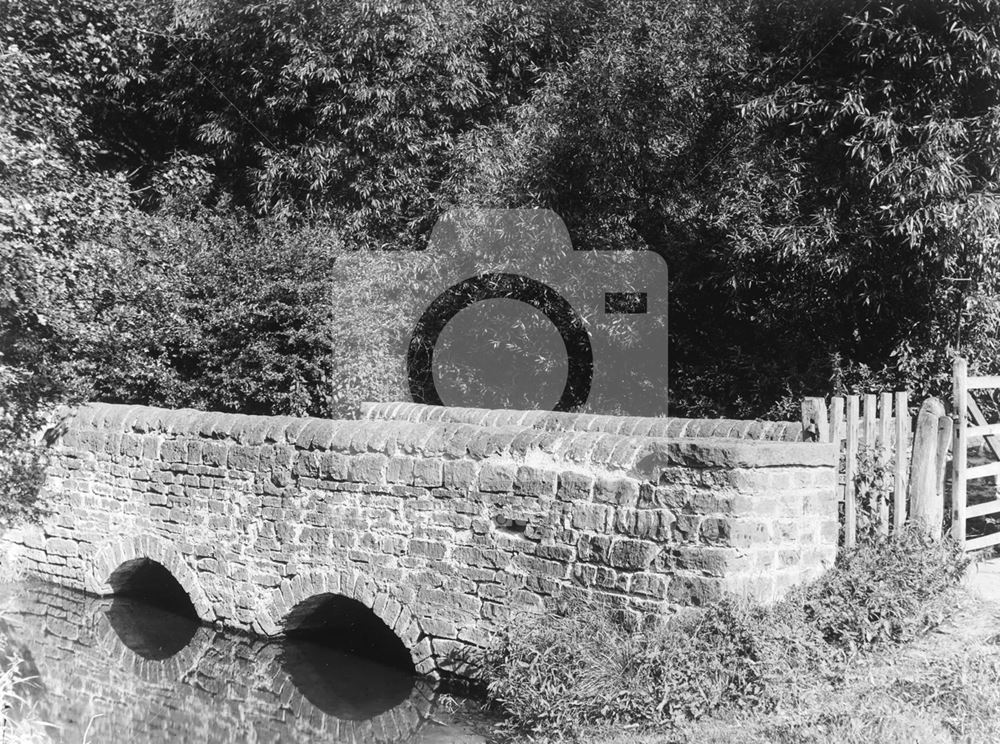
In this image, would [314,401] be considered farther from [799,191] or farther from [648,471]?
[648,471]

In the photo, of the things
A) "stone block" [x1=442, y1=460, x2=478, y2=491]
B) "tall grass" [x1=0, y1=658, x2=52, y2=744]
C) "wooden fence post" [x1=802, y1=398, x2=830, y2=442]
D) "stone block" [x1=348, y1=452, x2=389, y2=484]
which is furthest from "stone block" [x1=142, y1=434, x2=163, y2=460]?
"wooden fence post" [x1=802, y1=398, x2=830, y2=442]

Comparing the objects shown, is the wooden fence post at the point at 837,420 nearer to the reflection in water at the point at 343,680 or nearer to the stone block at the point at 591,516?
the stone block at the point at 591,516

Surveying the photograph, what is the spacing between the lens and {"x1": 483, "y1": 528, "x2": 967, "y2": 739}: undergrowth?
5035 millimetres

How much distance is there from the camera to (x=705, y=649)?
518 centimetres

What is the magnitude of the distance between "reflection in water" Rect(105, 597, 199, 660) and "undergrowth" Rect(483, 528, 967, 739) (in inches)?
136

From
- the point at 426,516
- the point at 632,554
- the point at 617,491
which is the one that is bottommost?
the point at 632,554

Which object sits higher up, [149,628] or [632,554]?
[632,554]

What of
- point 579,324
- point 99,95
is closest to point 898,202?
point 579,324

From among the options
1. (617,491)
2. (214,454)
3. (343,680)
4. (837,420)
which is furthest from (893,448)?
(214,454)

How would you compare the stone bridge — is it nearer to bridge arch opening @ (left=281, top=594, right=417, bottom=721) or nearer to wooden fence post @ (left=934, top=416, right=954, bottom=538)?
bridge arch opening @ (left=281, top=594, right=417, bottom=721)

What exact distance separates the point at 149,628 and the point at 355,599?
2577 millimetres

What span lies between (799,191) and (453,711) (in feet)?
18.6

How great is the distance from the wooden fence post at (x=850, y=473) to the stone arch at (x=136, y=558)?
202 inches

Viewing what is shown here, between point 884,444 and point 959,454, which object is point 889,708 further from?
point 959,454
